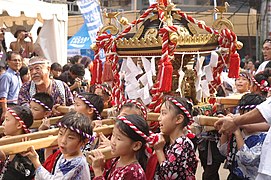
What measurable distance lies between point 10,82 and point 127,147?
12.3ft

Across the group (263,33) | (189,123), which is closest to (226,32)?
(189,123)

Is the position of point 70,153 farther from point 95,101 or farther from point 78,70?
point 78,70

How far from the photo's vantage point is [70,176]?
2818mm

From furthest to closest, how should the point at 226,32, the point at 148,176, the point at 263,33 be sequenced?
1. the point at 263,33
2. the point at 226,32
3. the point at 148,176

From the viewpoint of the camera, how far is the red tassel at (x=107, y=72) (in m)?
4.11

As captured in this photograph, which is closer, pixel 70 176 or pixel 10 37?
pixel 70 176

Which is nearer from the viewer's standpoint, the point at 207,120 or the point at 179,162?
the point at 179,162

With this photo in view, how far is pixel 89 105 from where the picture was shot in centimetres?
367

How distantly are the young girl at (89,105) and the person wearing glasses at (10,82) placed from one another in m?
2.69

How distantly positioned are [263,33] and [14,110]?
14.2 metres

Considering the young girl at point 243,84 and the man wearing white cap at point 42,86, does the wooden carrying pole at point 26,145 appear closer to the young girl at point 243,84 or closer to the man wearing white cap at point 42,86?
the man wearing white cap at point 42,86

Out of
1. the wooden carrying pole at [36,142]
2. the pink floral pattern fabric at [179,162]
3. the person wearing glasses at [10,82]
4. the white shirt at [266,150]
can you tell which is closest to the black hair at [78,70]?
the person wearing glasses at [10,82]

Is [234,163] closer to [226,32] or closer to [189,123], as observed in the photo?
[189,123]

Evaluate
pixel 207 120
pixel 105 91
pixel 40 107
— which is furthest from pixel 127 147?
pixel 105 91
